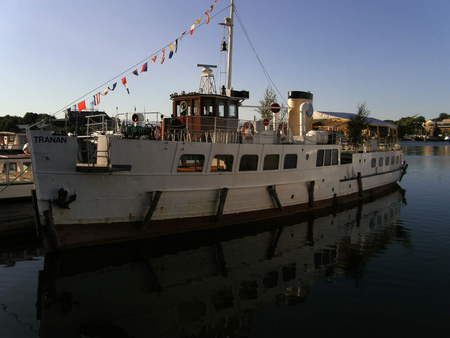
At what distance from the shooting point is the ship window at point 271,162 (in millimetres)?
15398

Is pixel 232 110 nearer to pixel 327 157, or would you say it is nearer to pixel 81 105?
pixel 327 157

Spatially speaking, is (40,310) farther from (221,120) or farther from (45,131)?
(221,120)

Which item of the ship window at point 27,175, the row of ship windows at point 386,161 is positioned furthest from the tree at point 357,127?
the ship window at point 27,175

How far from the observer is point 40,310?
8.59 m

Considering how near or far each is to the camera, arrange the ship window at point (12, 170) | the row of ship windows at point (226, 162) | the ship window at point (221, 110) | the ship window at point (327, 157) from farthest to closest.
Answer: the ship window at point (327, 157) → the ship window at point (12, 170) → the ship window at point (221, 110) → the row of ship windows at point (226, 162)

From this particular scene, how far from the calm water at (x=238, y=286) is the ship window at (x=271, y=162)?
300cm

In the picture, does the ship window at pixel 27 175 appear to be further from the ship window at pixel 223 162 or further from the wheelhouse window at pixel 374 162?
the wheelhouse window at pixel 374 162

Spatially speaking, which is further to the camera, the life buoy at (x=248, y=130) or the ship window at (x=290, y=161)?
the ship window at (x=290, y=161)

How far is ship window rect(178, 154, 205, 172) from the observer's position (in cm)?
1306

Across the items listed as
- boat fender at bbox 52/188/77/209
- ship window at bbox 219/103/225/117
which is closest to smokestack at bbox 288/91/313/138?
ship window at bbox 219/103/225/117

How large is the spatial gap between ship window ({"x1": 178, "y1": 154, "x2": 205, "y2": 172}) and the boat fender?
400 centimetres

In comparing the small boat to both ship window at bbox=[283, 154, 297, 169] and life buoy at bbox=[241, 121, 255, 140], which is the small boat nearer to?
life buoy at bbox=[241, 121, 255, 140]

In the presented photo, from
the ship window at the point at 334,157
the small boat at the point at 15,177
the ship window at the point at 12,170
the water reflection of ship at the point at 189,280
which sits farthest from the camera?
the ship window at the point at 334,157

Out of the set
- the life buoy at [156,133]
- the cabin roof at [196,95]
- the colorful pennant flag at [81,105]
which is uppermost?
the cabin roof at [196,95]
